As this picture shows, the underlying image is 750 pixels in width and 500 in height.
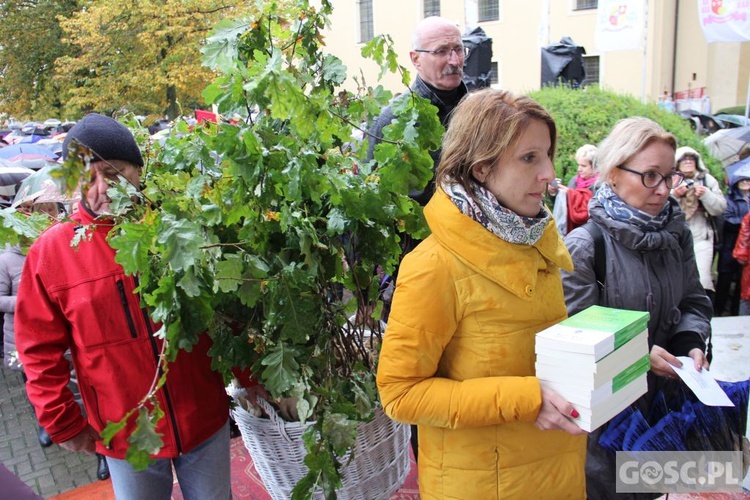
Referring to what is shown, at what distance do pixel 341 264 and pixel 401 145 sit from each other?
43cm

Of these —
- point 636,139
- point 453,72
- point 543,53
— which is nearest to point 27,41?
point 543,53

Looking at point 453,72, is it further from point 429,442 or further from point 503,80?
point 503,80

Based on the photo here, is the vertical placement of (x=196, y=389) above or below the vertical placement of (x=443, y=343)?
below

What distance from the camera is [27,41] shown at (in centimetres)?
1861

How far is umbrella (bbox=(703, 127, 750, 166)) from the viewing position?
24.7 ft

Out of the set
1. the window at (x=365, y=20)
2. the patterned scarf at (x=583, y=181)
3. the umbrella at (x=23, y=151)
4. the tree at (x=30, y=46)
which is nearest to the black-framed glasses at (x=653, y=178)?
the patterned scarf at (x=583, y=181)

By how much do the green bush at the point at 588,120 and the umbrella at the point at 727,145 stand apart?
2.40 feet

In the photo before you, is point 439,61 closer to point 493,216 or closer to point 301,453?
point 493,216

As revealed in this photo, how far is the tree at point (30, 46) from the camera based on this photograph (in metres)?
18.5

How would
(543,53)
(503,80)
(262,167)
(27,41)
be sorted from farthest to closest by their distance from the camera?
1. (503,80)
2. (27,41)
3. (543,53)
4. (262,167)

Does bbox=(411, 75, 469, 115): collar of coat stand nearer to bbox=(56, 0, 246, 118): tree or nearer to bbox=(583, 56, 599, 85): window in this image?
bbox=(56, 0, 246, 118): tree

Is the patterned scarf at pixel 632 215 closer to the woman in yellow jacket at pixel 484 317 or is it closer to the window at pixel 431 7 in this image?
the woman in yellow jacket at pixel 484 317

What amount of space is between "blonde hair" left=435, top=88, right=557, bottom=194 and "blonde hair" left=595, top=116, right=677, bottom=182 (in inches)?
27.1

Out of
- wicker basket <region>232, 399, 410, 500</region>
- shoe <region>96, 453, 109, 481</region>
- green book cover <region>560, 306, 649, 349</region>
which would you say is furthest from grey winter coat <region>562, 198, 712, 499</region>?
shoe <region>96, 453, 109, 481</region>
